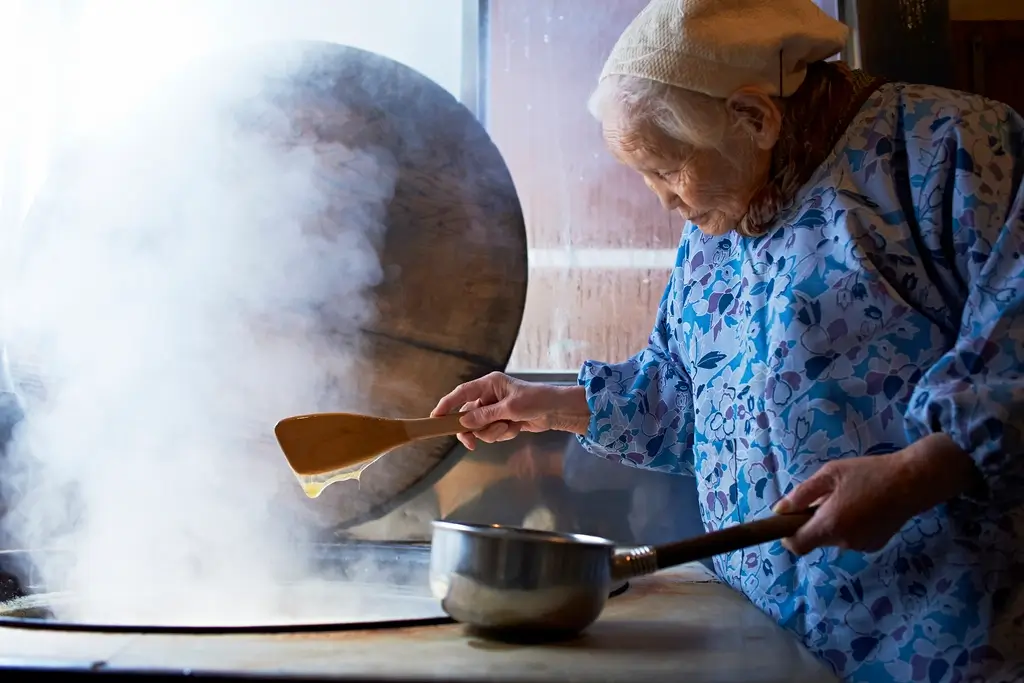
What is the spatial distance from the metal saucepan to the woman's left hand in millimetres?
16

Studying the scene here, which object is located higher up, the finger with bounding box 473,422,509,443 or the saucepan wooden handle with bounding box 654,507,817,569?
the finger with bounding box 473,422,509,443

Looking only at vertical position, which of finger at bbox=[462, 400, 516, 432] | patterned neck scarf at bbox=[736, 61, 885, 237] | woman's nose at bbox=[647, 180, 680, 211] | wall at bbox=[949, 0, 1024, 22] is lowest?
finger at bbox=[462, 400, 516, 432]

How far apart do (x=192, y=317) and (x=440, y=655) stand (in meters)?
0.93

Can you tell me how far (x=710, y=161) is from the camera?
3.22 ft

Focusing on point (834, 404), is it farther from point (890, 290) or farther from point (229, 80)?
point (229, 80)

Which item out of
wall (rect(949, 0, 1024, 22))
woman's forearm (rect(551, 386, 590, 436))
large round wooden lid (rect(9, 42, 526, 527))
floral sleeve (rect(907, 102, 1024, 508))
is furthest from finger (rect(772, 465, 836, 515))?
wall (rect(949, 0, 1024, 22))

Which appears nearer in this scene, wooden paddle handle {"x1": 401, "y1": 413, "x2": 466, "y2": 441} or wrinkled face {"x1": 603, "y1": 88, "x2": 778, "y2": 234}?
wrinkled face {"x1": 603, "y1": 88, "x2": 778, "y2": 234}

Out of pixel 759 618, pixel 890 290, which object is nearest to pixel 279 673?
pixel 759 618

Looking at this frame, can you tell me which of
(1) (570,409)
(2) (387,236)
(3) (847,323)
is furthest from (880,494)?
(2) (387,236)

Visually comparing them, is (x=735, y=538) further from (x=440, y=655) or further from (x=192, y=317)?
(x=192, y=317)

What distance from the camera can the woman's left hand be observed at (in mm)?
749

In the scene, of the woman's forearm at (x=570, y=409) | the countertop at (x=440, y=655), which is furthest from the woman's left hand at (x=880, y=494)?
the woman's forearm at (x=570, y=409)

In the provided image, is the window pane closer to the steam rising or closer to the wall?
the steam rising

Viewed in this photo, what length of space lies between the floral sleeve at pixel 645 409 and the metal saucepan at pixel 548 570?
0.43 m
